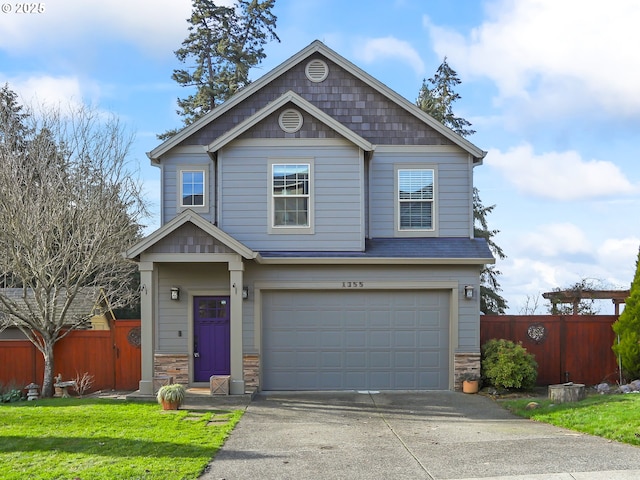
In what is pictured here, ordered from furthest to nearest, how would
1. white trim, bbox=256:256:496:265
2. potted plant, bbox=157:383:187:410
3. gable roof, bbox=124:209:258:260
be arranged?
white trim, bbox=256:256:496:265, gable roof, bbox=124:209:258:260, potted plant, bbox=157:383:187:410

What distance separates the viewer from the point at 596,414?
11406mm

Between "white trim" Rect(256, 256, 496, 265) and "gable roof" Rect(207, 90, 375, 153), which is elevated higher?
"gable roof" Rect(207, 90, 375, 153)

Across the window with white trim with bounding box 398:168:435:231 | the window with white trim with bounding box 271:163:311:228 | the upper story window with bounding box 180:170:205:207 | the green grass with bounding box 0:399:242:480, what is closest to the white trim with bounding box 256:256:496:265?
the window with white trim with bounding box 271:163:311:228

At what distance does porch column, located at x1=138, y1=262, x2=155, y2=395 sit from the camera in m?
→ 14.5

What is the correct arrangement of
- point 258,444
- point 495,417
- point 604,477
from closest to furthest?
1. point 604,477
2. point 258,444
3. point 495,417

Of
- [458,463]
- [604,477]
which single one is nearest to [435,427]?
[458,463]

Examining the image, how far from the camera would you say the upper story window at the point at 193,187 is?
53.9ft

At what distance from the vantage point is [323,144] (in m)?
15.9

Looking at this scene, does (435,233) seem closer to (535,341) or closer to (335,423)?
(535,341)

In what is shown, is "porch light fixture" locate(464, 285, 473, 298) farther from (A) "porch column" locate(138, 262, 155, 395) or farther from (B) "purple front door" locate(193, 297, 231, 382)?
(A) "porch column" locate(138, 262, 155, 395)

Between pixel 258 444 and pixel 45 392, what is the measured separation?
835cm

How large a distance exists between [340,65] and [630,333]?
9.19m

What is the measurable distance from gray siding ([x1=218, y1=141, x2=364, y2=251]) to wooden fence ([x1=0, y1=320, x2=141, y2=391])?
147 inches

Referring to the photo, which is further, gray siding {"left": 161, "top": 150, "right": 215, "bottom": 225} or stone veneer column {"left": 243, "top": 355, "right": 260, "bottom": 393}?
gray siding {"left": 161, "top": 150, "right": 215, "bottom": 225}
